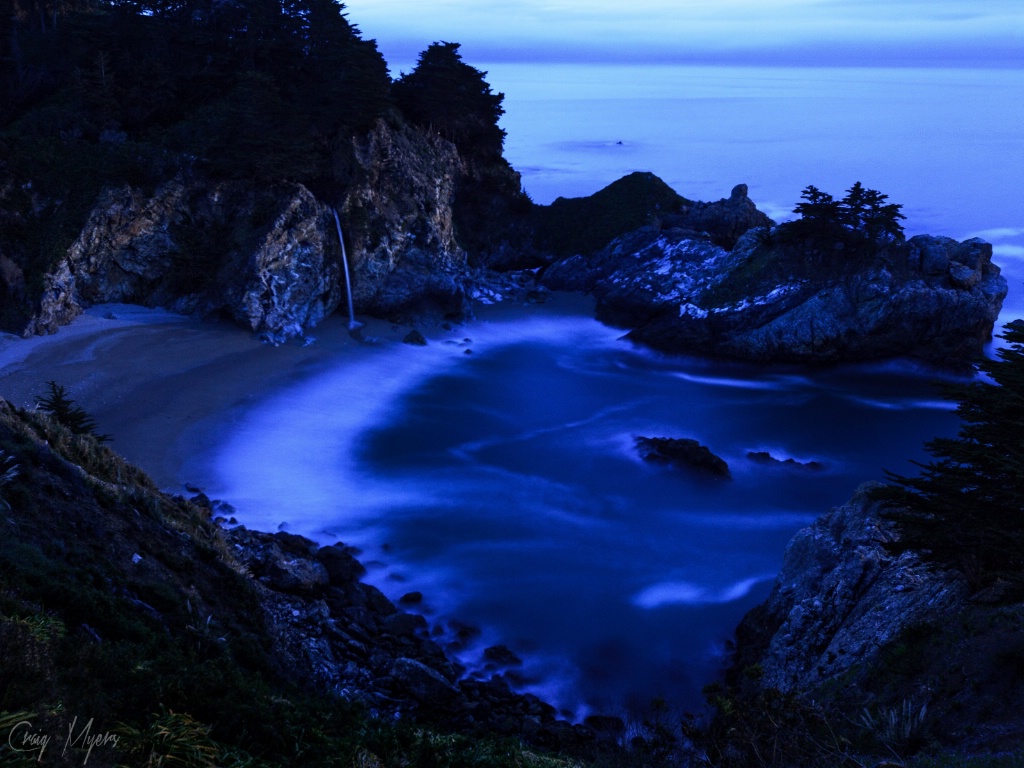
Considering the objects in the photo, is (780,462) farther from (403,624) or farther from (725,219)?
(725,219)

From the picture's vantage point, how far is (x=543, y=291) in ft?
116

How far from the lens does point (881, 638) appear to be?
389 inches

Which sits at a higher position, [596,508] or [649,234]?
[649,234]

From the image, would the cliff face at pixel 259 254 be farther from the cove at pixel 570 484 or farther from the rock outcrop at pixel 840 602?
the rock outcrop at pixel 840 602

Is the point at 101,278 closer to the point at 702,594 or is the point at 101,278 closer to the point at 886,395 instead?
the point at 702,594

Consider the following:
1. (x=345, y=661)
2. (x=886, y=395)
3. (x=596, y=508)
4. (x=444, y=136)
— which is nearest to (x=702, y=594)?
(x=596, y=508)

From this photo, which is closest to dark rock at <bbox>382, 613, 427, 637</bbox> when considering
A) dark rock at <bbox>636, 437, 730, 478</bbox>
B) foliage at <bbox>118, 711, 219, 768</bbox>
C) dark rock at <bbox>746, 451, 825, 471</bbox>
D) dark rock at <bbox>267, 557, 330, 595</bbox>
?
dark rock at <bbox>267, 557, 330, 595</bbox>

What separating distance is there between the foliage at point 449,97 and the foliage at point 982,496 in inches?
1121

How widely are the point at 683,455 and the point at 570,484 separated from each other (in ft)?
10.6

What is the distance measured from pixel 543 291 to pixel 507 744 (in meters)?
28.0

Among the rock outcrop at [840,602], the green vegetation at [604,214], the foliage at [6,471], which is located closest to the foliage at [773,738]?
the rock outcrop at [840,602]

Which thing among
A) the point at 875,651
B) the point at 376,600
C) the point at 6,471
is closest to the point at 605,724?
the point at 875,651

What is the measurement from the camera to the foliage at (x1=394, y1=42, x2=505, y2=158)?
34.1m

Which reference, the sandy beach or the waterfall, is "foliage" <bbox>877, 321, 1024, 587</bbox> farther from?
the waterfall
